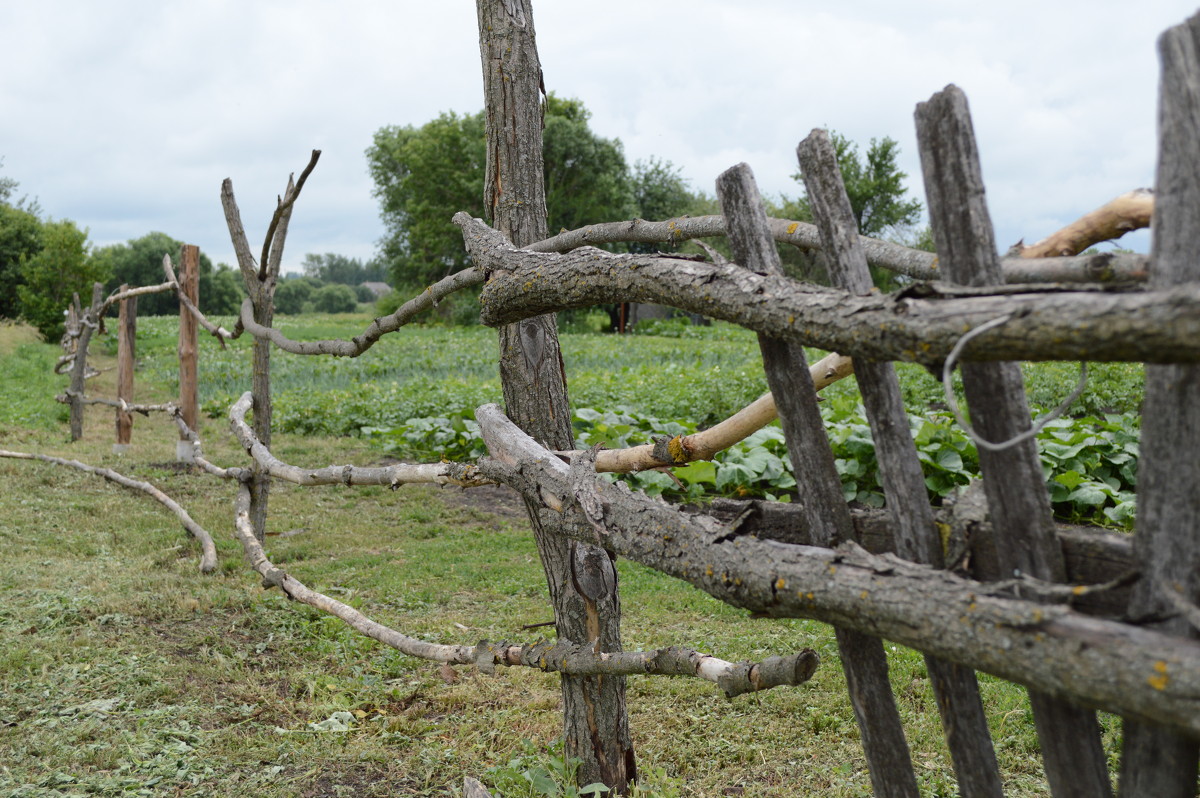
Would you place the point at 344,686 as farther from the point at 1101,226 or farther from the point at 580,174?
the point at 580,174

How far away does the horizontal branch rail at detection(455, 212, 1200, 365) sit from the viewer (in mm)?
1228

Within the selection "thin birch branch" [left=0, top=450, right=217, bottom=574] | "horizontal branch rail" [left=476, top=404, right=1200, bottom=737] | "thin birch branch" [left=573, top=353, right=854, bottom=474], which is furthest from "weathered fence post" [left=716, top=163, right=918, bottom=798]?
"thin birch branch" [left=0, top=450, right=217, bottom=574]

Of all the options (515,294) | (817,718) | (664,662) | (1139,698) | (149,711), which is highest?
(515,294)

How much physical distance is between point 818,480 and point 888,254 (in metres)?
0.71

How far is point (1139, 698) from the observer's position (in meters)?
1.25

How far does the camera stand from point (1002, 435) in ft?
5.37

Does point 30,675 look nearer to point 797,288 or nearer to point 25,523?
point 25,523

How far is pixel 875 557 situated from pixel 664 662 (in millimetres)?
1204

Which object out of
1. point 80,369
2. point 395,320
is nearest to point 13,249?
point 80,369

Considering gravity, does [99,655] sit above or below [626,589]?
above

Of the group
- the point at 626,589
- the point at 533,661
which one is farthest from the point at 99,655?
the point at 626,589

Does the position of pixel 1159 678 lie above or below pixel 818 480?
below

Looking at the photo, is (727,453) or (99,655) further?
(727,453)

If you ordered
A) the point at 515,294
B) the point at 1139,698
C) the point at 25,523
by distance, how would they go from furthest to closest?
the point at 25,523 → the point at 515,294 → the point at 1139,698
